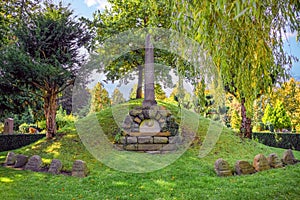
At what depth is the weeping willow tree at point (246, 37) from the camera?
9.58 ft

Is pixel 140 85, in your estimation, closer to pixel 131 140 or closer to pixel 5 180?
pixel 131 140

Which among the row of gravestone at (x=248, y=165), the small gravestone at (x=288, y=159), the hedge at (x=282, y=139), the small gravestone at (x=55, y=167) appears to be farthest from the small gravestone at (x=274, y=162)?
the small gravestone at (x=55, y=167)

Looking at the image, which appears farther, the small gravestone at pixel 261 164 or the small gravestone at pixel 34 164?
the small gravestone at pixel 261 164

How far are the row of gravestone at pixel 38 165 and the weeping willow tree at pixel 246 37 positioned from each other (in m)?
3.64

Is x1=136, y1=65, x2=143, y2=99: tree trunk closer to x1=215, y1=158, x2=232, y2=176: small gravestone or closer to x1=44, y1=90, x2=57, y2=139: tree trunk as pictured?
x1=44, y1=90, x2=57, y2=139: tree trunk

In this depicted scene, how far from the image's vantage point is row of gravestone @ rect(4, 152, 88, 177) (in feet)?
18.3

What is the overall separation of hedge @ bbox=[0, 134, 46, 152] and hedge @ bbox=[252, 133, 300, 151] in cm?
907

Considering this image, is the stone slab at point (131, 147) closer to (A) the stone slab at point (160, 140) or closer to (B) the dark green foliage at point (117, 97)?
(A) the stone slab at point (160, 140)

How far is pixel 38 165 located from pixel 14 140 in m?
4.05

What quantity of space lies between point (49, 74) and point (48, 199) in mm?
4065

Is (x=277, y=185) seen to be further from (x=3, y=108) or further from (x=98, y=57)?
(x=3, y=108)

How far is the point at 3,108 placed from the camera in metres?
7.91

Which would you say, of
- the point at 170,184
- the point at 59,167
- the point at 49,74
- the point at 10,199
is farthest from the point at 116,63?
the point at 10,199

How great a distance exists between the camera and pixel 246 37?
331 cm
